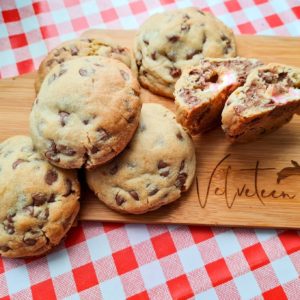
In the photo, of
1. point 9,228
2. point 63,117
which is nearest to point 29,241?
point 9,228

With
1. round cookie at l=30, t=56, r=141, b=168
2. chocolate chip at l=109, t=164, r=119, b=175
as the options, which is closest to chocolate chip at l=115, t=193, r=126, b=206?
chocolate chip at l=109, t=164, r=119, b=175

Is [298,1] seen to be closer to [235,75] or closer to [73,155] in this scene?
[235,75]

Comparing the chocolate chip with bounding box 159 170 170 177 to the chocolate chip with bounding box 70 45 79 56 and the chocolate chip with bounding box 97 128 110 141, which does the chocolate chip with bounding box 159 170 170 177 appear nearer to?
the chocolate chip with bounding box 97 128 110 141

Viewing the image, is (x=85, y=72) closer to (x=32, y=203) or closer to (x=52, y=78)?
(x=52, y=78)

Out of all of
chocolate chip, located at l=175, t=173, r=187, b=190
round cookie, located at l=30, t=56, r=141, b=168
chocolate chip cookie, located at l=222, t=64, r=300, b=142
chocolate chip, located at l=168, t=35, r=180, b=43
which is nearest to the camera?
round cookie, located at l=30, t=56, r=141, b=168

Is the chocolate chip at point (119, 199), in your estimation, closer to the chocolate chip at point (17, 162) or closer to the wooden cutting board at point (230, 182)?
the wooden cutting board at point (230, 182)

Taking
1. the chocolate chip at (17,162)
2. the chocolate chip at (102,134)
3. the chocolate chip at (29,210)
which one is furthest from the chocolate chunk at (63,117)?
the chocolate chip at (29,210)
